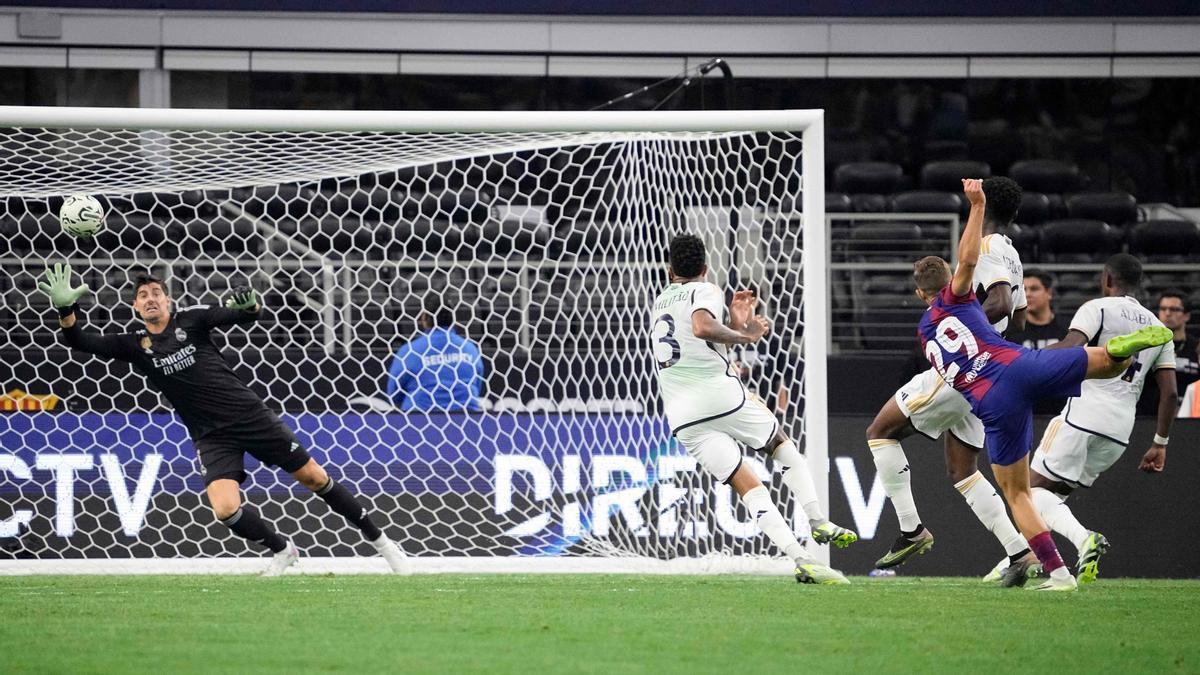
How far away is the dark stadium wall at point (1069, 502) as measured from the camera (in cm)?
924

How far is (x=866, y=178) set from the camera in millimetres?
16297

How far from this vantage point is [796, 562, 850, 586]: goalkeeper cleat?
7.07 m

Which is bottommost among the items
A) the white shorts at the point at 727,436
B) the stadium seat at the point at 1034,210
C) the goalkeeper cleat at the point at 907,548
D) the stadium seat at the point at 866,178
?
the goalkeeper cleat at the point at 907,548

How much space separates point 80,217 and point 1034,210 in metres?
11.5

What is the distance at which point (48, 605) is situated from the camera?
6262 millimetres

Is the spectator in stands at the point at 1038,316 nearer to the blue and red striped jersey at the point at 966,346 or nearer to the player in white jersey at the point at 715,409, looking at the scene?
the blue and red striped jersey at the point at 966,346

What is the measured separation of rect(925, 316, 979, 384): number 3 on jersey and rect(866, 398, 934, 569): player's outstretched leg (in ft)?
1.98

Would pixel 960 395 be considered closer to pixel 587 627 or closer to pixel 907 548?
pixel 907 548

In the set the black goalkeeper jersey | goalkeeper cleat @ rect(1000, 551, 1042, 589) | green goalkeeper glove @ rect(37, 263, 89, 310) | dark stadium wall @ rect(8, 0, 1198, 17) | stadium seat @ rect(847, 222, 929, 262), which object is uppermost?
dark stadium wall @ rect(8, 0, 1198, 17)

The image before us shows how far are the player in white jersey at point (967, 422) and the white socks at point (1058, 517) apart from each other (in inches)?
8.7

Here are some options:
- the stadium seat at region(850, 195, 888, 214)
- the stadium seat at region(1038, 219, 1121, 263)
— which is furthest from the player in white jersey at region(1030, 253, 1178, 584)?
the stadium seat at region(1038, 219, 1121, 263)

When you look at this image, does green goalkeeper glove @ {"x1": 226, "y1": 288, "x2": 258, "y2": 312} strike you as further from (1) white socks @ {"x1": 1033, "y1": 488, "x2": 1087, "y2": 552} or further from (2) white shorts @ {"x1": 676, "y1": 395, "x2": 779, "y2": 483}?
(1) white socks @ {"x1": 1033, "y1": 488, "x2": 1087, "y2": 552}

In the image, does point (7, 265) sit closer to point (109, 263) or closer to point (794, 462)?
point (109, 263)

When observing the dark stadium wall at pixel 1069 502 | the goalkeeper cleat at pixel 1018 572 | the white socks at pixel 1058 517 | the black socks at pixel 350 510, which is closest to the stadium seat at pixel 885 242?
the dark stadium wall at pixel 1069 502
